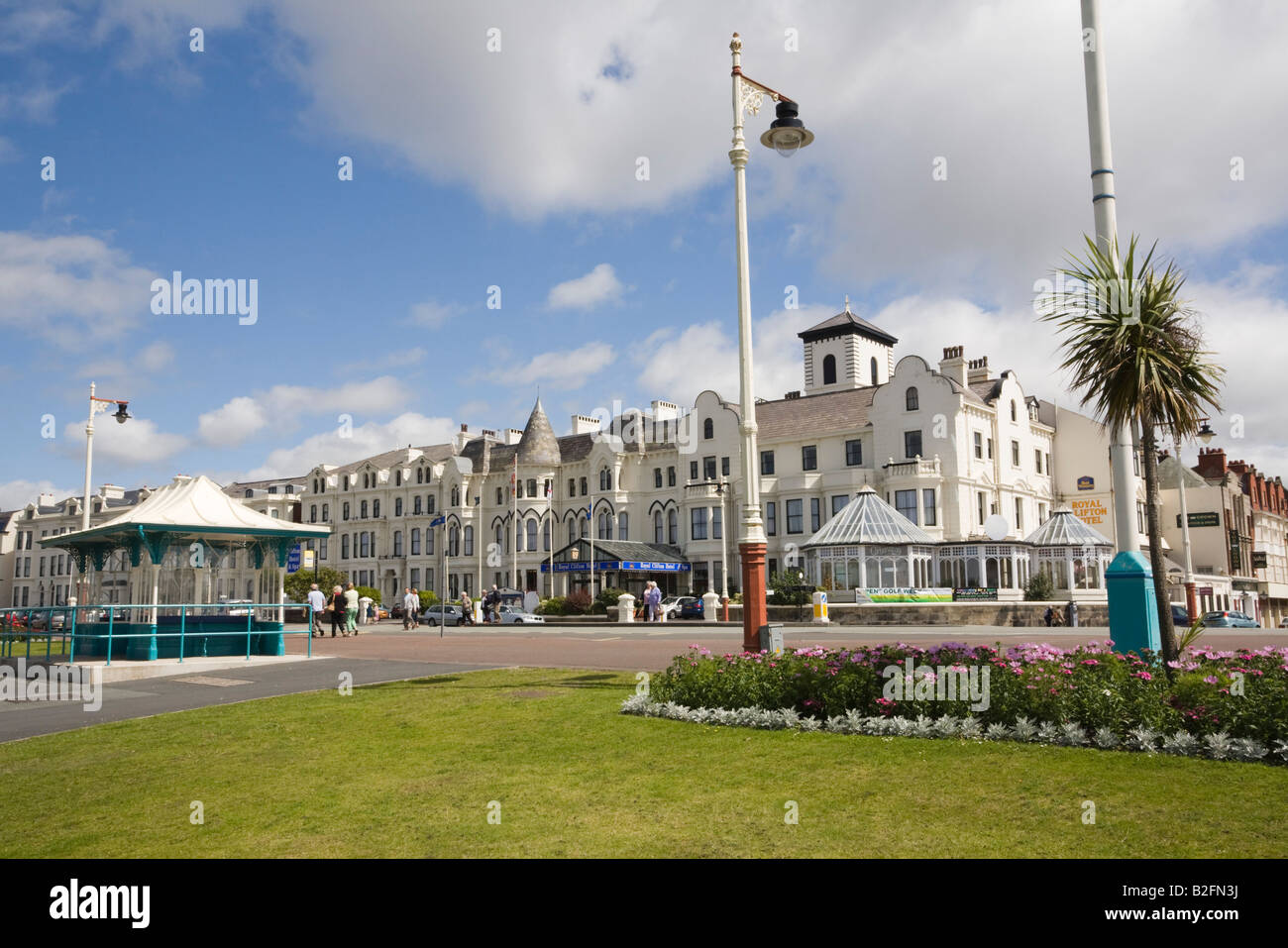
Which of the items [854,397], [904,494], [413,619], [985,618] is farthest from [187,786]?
[854,397]

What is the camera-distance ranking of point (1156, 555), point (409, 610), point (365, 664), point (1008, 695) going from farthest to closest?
point (409, 610)
point (365, 664)
point (1008, 695)
point (1156, 555)

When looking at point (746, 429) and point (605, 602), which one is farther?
point (605, 602)

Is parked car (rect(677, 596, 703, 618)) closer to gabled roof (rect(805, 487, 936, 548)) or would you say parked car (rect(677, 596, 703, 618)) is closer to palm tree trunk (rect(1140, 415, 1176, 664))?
gabled roof (rect(805, 487, 936, 548))

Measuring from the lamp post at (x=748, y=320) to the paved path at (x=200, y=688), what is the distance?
6.87 m

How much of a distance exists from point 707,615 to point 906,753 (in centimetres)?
3230

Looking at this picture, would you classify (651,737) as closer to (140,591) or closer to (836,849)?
(836,849)

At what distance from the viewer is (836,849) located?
5977mm

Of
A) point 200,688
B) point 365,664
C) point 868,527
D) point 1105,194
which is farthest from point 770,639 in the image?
point 868,527

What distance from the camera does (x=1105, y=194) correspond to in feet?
35.6

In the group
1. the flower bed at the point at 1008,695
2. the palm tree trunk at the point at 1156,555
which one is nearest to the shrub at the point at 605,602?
the flower bed at the point at 1008,695

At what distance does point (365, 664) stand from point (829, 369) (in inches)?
1955

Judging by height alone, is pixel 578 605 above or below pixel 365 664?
above

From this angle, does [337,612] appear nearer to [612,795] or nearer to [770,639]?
[770,639]

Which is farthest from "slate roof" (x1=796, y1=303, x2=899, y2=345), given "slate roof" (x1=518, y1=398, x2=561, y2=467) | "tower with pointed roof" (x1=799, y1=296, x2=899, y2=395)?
"slate roof" (x1=518, y1=398, x2=561, y2=467)
